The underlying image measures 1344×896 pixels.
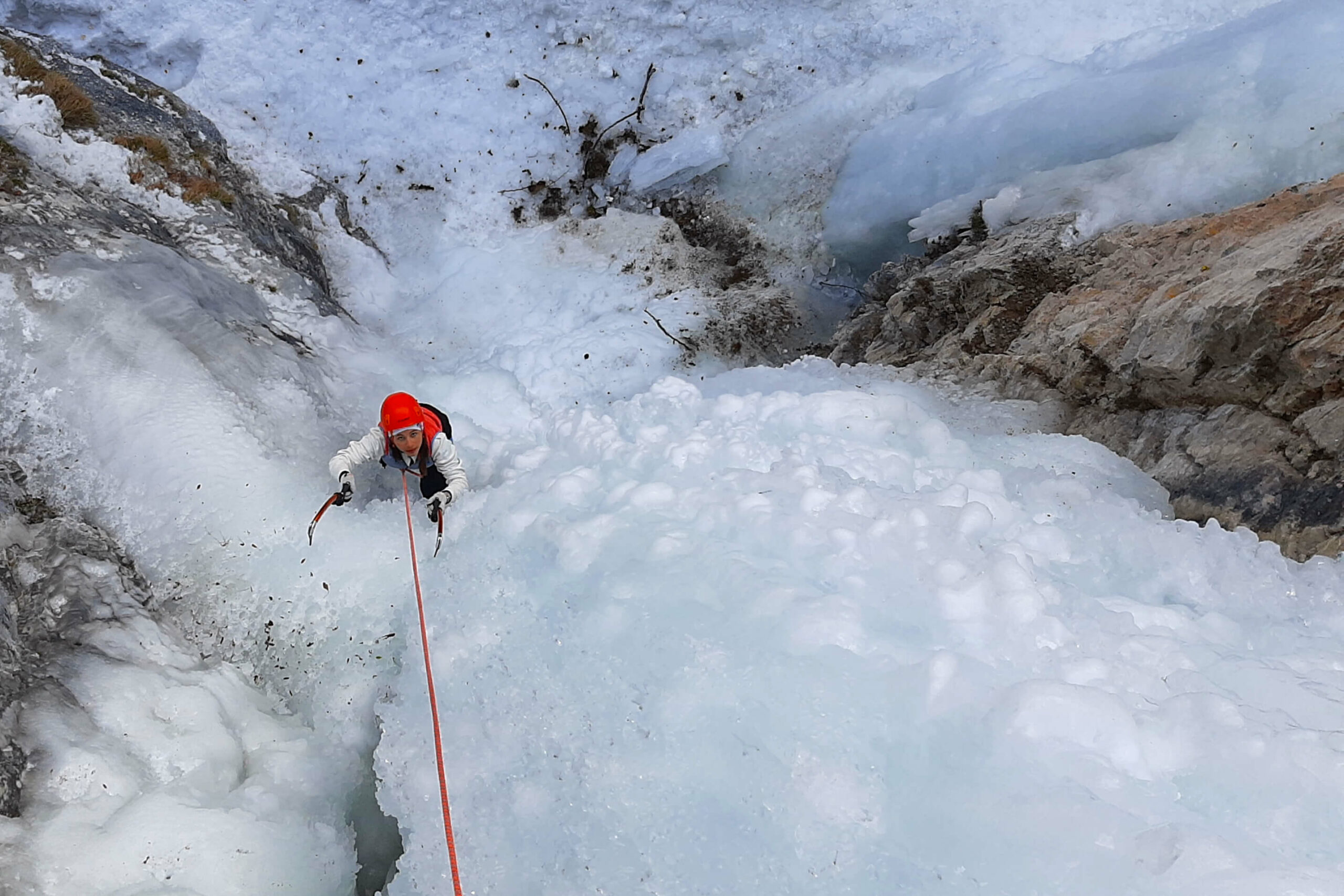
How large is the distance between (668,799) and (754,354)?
5.11 meters

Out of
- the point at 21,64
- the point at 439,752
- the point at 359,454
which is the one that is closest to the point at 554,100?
the point at 21,64

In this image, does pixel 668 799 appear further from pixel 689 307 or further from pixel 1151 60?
pixel 1151 60

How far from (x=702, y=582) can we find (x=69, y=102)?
21.8ft

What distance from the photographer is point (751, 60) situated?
29.6 feet

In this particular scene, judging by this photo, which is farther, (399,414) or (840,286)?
(840,286)

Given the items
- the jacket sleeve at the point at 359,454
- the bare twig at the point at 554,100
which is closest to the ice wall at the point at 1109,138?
the bare twig at the point at 554,100

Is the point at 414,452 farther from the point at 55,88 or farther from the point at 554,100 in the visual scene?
the point at 554,100

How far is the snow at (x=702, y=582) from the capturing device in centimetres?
286

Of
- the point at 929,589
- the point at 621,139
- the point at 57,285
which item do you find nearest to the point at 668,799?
the point at 929,589

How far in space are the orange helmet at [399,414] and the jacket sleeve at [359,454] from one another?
196 mm

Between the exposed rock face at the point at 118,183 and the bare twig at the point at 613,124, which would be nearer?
the exposed rock face at the point at 118,183

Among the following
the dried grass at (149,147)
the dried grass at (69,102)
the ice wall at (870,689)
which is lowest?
the ice wall at (870,689)

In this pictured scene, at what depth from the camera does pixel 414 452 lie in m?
4.75

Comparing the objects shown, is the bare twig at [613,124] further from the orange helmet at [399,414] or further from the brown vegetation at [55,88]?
the orange helmet at [399,414]
